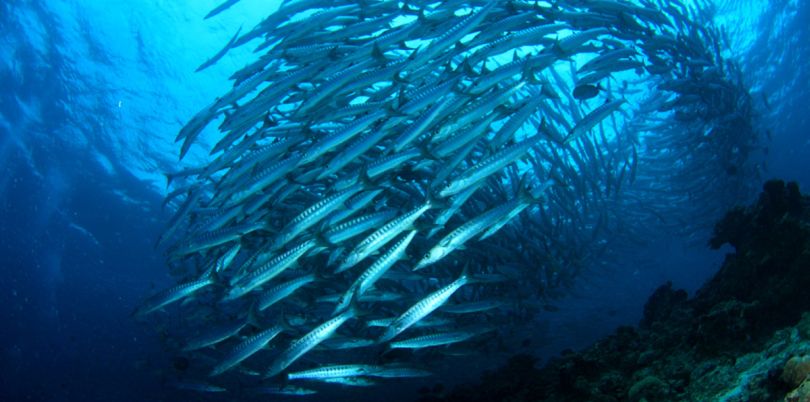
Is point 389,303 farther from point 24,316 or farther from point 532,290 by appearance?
point 24,316

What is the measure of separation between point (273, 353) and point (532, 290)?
10.3 metres

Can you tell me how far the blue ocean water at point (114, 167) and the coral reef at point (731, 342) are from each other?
5491 millimetres

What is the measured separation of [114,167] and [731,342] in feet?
75.6

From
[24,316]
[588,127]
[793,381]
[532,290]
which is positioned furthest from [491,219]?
[24,316]

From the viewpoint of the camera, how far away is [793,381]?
2758 millimetres

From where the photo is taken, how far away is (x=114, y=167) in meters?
19.9

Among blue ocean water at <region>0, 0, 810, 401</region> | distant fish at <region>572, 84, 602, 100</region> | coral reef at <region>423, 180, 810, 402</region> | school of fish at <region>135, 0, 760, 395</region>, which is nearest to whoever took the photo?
coral reef at <region>423, 180, 810, 402</region>

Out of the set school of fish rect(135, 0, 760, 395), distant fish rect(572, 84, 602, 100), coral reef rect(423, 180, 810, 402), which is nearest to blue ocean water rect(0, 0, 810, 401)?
coral reef rect(423, 180, 810, 402)

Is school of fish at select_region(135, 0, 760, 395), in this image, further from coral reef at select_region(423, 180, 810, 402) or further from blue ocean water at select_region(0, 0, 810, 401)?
blue ocean water at select_region(0, 0, 810, 401)

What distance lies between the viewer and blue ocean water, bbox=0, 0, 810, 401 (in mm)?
15148

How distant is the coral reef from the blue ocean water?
18.0ft

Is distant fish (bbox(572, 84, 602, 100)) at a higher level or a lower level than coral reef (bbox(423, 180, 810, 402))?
higher

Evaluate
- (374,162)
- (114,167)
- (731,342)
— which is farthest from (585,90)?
(114,167)

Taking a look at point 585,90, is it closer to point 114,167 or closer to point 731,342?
point 731,342
